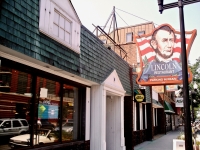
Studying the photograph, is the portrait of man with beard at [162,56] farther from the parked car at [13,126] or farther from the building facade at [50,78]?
the parked car at [13,126]

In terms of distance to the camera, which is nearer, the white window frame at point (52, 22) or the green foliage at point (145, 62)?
the white window frame at point (52, 22)

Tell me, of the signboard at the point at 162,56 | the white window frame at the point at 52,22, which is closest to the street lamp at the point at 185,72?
the white window frame at the point at 52,22

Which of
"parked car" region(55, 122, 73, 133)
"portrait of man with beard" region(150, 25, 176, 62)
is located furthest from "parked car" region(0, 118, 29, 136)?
"portrait of man with beard" region(150, 25, 176, 62)

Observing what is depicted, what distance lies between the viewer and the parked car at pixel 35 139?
16.1 ft

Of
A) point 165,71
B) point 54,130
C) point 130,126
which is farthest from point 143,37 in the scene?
point 54,130

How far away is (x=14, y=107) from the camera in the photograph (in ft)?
16.3

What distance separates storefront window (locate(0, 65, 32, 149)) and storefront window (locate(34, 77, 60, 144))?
0.37 meters

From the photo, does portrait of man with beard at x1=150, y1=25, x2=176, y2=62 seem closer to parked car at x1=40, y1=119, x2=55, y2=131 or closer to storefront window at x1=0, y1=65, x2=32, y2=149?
parked car at x1=40, y1=119, x2=55, y2=131

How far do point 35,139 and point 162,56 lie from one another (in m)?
6.81

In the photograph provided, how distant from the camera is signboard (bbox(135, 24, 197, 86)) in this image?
9.55 meters

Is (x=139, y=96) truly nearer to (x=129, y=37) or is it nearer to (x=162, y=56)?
(x=162, y=56)

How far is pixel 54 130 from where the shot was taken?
6.43m

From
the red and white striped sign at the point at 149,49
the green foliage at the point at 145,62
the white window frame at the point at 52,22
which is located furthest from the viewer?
the green foliage at the point at 145,62

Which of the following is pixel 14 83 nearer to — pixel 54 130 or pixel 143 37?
pixel 54 130
